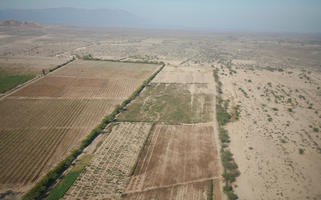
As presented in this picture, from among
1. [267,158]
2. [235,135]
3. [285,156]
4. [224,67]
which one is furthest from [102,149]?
[224,67]

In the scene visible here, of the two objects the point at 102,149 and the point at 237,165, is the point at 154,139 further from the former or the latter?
the point at 237,165

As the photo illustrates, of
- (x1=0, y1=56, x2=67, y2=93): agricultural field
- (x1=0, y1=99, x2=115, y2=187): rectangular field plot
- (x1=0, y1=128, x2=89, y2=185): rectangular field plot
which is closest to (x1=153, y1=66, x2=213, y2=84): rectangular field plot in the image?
(x1=0, y1=99, x2=115, y2=187): rectangular field plot

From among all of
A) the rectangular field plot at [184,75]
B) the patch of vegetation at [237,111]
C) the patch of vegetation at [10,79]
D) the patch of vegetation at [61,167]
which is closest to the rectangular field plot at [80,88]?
the patch of vegetation at [10,79]

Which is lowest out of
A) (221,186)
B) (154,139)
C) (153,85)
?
(221,186)

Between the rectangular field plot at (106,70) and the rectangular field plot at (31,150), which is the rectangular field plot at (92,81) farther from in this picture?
the rectangular field plot at (31,150)

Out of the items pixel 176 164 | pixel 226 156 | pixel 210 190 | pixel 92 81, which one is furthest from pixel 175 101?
pixel 92 81

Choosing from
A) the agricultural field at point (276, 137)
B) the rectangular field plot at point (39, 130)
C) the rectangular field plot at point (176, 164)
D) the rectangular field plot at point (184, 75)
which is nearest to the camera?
the rectangular field plot at point (176, 164)
